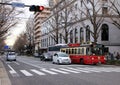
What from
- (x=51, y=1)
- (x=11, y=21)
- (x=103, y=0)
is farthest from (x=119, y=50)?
(x=11, y=21)

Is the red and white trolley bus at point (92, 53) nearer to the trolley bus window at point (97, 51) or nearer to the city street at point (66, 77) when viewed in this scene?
the trolley bus window at point (97, 51)

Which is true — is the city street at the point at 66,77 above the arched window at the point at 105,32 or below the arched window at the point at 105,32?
below

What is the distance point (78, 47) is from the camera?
43.2 metres

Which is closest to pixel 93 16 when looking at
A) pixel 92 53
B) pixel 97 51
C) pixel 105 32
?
pixel 97 51

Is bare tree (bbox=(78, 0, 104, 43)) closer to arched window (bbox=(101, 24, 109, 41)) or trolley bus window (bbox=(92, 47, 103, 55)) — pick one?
arched window (bbox=(101, 24, 109, 41))

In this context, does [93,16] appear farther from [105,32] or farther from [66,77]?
[66,77]

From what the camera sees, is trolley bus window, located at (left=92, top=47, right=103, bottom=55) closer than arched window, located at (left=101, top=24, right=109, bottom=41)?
Yes

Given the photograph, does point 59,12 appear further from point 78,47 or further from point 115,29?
point 78,47

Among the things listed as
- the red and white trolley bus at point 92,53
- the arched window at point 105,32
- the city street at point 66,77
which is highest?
the arched window at point 105,32

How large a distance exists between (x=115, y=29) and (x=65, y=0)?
13335 mm

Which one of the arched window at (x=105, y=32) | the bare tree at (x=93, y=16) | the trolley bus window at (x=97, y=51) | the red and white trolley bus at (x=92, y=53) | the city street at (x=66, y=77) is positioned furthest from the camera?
the arched window at (x=105, y=32)

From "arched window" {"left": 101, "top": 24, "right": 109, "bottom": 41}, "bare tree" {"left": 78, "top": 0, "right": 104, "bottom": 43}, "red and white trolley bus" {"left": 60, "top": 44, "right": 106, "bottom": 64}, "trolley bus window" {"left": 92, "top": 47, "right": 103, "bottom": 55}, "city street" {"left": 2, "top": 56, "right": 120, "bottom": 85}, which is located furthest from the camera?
"arched window" {"left": 101, "top": 24, "right": 109, "bottom": 41}

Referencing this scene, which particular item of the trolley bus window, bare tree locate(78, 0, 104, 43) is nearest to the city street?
the trolley bus window

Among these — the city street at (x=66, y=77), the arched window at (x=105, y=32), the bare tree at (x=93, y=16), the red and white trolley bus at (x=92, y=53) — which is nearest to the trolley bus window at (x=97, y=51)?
the red and white trolley bus at (x=92, y=53)
